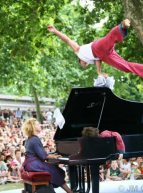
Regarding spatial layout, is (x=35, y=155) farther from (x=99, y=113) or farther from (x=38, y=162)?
(x=99, y=113)

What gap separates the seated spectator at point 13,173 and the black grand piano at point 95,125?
4225 mm

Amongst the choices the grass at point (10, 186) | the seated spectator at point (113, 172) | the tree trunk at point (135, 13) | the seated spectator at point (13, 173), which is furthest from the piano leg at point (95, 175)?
the seated spectator at point (13, 173)

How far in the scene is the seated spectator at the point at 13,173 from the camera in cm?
1371

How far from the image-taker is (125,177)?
42.4 ft

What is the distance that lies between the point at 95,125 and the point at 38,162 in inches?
52.1

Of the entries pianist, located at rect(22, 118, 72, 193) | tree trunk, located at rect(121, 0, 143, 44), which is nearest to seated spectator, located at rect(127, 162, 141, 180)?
tree trunk, located at rect(121, 0, 143, 44)

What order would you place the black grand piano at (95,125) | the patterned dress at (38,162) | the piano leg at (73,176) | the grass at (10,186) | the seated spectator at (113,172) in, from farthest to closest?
the grass at (10,186) < the seated spectator at (113,172) < the piano leg at (73,176) < the patterned dress at (38,162) < the black grand piano at (95,125)

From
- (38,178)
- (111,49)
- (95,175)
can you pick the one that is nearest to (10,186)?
(38,178)

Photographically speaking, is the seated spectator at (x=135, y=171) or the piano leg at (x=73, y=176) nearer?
the piano leg at (x=73, y=176)

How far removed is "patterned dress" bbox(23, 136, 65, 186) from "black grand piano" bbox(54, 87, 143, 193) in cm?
32

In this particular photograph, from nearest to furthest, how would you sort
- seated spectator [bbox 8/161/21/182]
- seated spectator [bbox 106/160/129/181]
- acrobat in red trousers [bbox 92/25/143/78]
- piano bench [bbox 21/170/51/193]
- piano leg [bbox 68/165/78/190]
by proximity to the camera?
acrobat in red trousers [bbox 92/25/143/78] < piano bench [bbox 21/170/51/193] < piano leg [bbox 68/165/78/190] < seated spectator [bbox 106/160/129/181] < seated spectator [bbox 8/161/21/182]

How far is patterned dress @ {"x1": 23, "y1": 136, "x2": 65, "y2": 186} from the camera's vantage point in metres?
8.57

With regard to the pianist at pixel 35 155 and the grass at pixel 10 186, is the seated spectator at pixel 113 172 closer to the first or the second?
the grass at pixel 10 186

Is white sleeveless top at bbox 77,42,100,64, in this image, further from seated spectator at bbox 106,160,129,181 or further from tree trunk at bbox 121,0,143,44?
seated spectator at bbox 106,160,129,181
